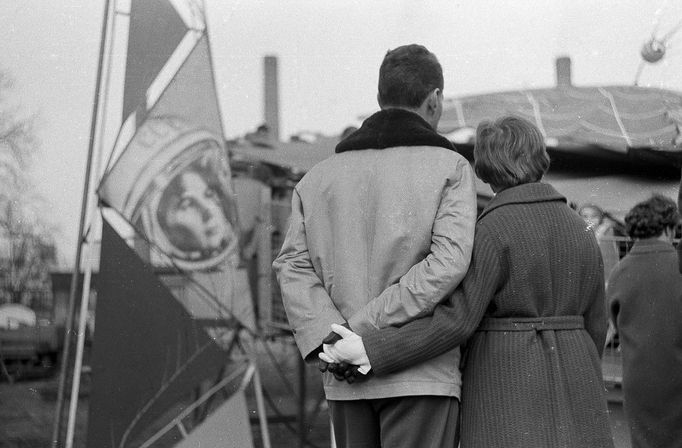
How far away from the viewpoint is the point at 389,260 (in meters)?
1.87

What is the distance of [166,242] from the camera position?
120 inches

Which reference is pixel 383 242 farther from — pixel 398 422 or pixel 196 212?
pixel 196 212

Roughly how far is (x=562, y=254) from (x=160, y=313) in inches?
60.5

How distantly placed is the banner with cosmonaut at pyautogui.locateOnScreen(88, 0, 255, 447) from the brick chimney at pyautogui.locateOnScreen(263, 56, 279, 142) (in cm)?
17

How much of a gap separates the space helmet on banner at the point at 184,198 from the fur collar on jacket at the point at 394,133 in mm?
1150

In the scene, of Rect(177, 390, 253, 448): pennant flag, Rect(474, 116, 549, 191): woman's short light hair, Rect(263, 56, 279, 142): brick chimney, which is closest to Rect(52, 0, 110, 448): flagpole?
Rect(177, 390, 253, 448): pennant flag

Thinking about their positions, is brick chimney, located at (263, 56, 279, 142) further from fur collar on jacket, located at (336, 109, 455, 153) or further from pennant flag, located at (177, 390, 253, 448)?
fur collar on jacket, located at (336, 109, 455, 153)

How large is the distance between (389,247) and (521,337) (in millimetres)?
309

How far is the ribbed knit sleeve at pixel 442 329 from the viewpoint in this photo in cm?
180

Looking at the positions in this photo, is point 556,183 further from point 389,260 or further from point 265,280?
point 389,260

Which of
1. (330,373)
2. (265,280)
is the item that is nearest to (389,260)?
(330,373)

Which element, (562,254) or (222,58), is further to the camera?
(222,58)

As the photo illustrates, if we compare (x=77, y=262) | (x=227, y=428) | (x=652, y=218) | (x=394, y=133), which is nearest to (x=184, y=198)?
(x=77, y=262)

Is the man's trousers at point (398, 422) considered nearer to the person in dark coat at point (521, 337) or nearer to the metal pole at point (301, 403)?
the person in dark coat at point (521, 337)
